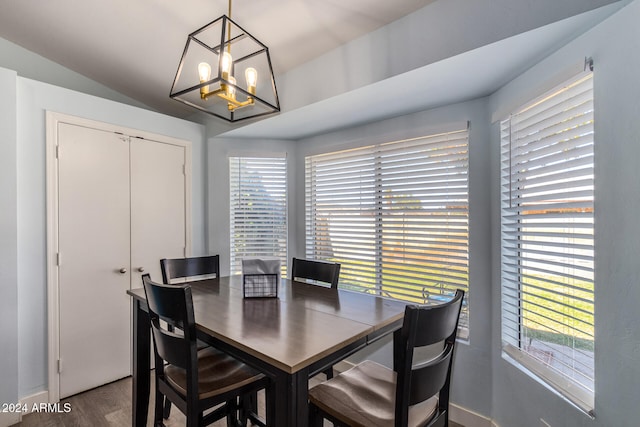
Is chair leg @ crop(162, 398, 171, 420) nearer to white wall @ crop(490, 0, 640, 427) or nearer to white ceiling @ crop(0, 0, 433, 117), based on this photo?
white wall @ crop(490, 0, 640, 427)

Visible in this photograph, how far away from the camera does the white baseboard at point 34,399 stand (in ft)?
7.08

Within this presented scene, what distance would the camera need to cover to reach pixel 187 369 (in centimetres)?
129

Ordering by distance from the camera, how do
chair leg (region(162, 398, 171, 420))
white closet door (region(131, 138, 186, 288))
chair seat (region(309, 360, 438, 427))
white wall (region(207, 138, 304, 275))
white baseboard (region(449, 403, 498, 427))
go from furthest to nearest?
white wall (region(207, 138, 304, 275)) < white closet door (region(131, 138, 186, 288)) < chair leg (region(162, 398, 171, 420)) < white baseboard (region(449, 403, 498, 427)) < chair seat (region(309, 360, 438, 427))

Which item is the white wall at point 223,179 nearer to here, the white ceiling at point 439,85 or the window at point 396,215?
the white ceiling at point 439,85

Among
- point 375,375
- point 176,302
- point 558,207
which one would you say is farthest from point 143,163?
point 558,207

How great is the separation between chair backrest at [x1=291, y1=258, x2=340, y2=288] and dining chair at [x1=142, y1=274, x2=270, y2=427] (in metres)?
0.81

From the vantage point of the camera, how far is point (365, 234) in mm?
2736

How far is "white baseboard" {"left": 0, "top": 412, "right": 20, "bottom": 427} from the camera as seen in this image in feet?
6.62

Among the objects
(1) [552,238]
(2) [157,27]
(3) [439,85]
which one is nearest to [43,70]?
(2) [157,27]

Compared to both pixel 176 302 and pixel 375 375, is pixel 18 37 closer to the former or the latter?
pixel 176 302

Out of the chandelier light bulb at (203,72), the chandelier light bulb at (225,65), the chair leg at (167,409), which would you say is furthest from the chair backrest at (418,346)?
the chair leg at (167,409)

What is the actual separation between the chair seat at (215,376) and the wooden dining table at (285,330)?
7.3 inches

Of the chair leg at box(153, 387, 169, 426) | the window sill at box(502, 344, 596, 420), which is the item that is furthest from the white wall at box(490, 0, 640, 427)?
the chair leg at box(153, 387, 169, 426)

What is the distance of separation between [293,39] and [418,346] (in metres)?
2.00
